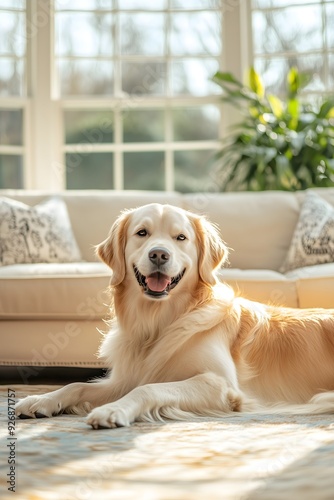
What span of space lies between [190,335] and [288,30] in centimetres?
388

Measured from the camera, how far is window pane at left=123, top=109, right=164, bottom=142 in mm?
5617

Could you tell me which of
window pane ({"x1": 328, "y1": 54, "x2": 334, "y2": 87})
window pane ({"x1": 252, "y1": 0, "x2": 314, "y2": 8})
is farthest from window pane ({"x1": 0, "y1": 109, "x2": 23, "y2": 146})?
window pane ({"x1": 328, "y1": 54, "x2": 334, "y2": 87})

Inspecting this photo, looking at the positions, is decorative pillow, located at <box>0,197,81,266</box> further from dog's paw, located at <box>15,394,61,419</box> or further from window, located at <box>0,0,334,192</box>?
dog's paw, located at <box>15,394,61,419</box>

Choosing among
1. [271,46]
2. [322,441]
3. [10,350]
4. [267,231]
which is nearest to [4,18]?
[271,46]

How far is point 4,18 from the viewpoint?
545 cm

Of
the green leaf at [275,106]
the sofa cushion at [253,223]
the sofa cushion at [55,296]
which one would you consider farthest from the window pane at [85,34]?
the sofa cushion at [55,296]

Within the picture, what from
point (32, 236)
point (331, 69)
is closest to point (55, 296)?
point (32, 236)

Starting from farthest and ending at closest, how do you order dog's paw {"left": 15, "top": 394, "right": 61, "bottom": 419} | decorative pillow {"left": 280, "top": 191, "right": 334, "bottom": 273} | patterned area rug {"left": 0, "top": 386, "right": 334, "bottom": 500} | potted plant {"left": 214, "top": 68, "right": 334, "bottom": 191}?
potted plant {"left": 214, "top": 68, "right": 334, "bottom": 191}, decorative pillow {"left": 280, "top": 191, "right": 334, "bottom": 273}, dog's paw {"left": 15, "top": 394, "right": 61, "bottom": 419}, patterned area rug {"left": 0, "top": 386, "right": 334, "bottom": 500}

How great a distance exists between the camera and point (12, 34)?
5488mm

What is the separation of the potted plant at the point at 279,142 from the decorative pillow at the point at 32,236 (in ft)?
5.17

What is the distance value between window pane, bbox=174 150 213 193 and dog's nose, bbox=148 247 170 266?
11.2 ft

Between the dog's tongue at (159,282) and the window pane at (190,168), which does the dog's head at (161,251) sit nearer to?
the dog's tongue at (159,282)

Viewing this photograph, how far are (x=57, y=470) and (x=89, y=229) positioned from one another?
108 inches

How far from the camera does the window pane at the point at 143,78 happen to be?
5.61m
